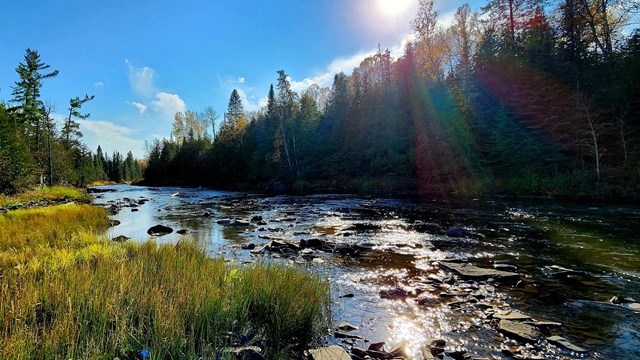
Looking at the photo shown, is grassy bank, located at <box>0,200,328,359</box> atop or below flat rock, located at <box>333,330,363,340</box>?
atop

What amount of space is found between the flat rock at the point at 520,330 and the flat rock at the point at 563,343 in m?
0.19

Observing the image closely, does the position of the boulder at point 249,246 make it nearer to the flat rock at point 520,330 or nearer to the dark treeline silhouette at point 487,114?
the flat rock at point 520,330

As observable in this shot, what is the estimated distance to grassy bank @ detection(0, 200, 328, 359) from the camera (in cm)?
355

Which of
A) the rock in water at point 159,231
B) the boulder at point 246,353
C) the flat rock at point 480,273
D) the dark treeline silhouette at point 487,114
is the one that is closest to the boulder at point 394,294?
the flat rock at point 480,273

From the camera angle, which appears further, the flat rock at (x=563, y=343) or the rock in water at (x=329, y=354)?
the flat rock at (x=563, y=343)

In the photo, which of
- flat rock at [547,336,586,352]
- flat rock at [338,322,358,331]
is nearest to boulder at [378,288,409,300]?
flat rock at [338,322,358,331]

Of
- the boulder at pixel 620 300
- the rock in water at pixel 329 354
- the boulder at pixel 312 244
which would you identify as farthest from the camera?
the boulder at pixel 312 244

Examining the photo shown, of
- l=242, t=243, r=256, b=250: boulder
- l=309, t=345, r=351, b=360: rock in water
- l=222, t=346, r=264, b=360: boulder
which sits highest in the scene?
l=222, t=346, r=264, b=360: boulder

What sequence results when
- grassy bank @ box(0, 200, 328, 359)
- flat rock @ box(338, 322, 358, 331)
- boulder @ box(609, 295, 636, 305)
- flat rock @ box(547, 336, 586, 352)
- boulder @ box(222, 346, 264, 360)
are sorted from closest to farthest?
grassy bank @ box(0, 200, 328, 359) < boulder @ box(222, 346, 264, 360) < flat rock @ box(547, 336, 586, 352) < flat rock @ box(338, 322, 358, 331) < boulder @ box(609, 295, 636, 305)

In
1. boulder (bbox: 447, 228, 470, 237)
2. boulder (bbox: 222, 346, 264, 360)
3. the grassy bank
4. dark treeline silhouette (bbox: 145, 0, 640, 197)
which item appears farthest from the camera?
dark treeline silhouette (bbox: 145, 0, 640, 197)

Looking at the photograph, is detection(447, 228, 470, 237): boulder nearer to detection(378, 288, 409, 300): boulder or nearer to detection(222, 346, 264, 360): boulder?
detection(378, 288, 409, 300): boulder

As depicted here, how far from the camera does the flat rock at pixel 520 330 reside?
518 cm

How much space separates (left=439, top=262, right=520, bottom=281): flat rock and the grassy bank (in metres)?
4.48

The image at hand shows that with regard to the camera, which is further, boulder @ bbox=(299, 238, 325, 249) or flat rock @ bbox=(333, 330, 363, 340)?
boulder @ bbox=(299, 238, 325, 249)
